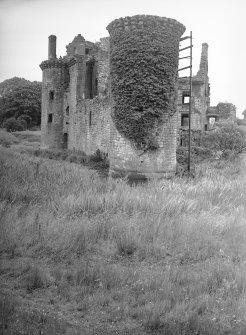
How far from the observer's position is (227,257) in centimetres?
735

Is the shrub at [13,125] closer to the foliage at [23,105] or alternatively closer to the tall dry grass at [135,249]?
the foliage at [23,105]

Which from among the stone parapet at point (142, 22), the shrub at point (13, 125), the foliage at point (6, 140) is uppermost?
the stone parapet at point (142, 22)

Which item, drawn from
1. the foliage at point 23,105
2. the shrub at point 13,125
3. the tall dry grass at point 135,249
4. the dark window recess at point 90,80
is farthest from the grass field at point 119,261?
the foliage at point 23,105

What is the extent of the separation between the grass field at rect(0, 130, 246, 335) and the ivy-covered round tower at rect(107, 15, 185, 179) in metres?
3.46

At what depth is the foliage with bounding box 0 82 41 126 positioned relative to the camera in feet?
181

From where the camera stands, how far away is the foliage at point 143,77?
46.1ft

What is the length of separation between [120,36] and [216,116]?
28573 mm

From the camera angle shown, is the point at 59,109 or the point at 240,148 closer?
the point at 240,148

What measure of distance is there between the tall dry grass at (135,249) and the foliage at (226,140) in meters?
14.7

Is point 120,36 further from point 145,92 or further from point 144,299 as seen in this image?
point 144,299

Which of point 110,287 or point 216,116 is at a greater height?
point 216,116

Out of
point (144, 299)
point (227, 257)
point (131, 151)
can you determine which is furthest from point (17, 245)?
point (131, 151)

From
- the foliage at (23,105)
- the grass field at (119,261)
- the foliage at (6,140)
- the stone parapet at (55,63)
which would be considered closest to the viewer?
the grass field at (119,261)

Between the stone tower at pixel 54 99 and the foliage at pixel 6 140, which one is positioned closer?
the foliage at pixel 6 140
